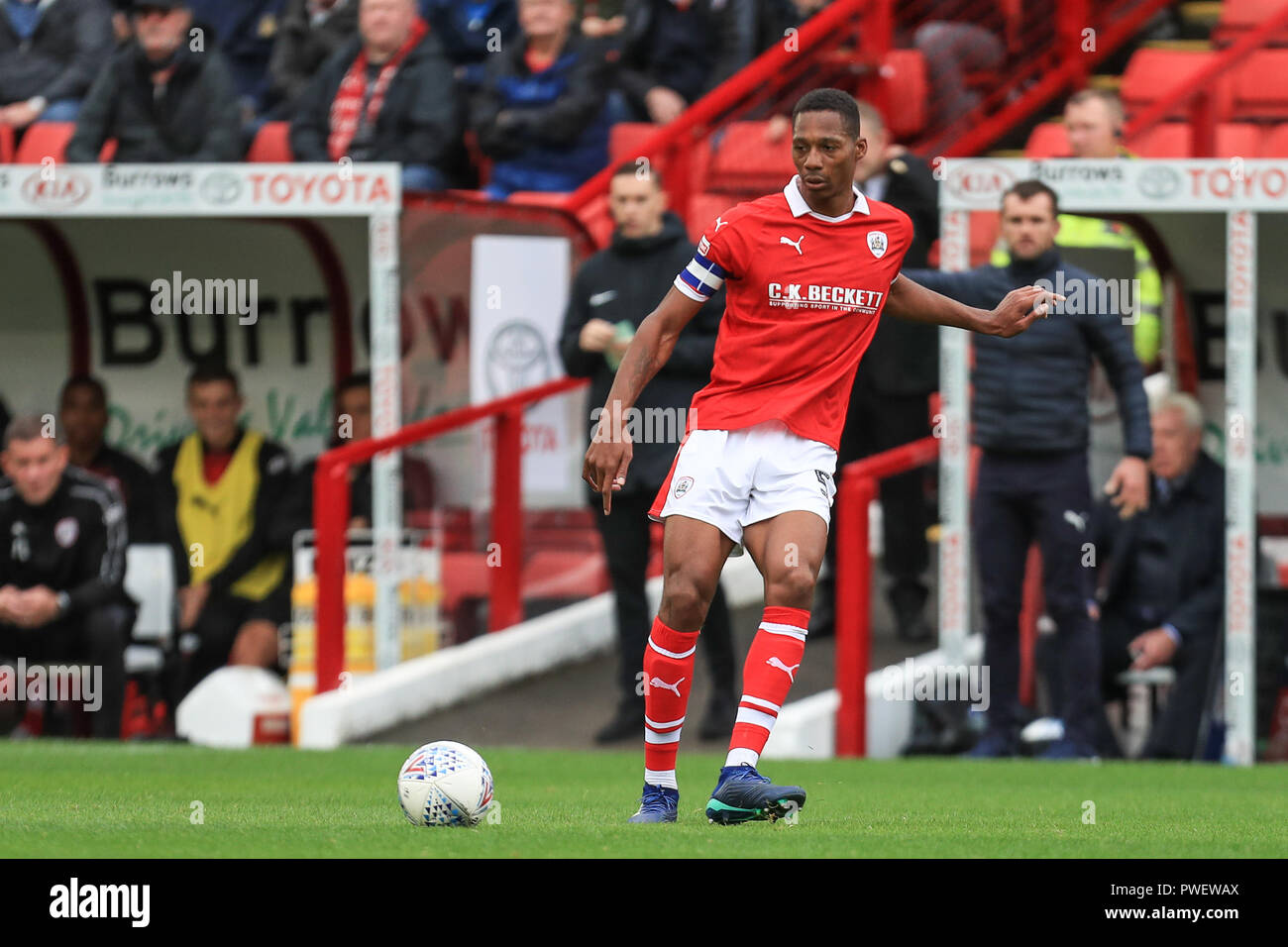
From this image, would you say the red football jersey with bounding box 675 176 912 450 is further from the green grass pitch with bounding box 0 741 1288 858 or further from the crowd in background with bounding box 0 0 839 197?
the crowd in background with bounding box 0 0 839 197

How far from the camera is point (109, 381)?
482 inches

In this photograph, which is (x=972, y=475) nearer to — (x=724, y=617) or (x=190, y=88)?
(x=724, y=617)

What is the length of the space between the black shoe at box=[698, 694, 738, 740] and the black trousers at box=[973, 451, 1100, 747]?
1100 mm

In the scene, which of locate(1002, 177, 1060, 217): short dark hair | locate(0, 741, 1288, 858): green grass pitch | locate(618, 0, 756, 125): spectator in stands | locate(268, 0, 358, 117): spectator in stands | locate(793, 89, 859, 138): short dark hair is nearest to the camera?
locate(0, 741, 1288, 858): green grass pitch

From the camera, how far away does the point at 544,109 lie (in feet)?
40.4

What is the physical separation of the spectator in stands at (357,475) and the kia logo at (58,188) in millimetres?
1670

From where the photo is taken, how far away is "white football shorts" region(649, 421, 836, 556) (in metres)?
5.93

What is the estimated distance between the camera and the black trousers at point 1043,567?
9.44 m

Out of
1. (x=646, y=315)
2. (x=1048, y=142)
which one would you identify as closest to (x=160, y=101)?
(x=646, y=315)

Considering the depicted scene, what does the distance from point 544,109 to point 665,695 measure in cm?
688

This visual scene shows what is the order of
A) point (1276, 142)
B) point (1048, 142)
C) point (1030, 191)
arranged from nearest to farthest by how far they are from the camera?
point (1030, 191) < point (1276, 142) < point (1048, 142)

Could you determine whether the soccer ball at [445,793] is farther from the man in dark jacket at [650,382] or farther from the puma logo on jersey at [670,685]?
the man in dark jacket at [650,382]

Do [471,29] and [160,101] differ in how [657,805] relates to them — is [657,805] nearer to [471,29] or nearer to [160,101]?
[160,101]

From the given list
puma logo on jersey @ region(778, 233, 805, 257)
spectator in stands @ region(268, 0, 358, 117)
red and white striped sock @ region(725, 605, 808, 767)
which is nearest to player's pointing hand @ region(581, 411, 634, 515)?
red and white striped sock @ region(725, 605, 808, 767)
